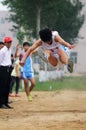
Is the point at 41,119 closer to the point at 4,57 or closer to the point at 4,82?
the point at 4,82

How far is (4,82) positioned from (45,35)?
2799mm

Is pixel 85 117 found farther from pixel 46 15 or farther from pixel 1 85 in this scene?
pixel 46 15

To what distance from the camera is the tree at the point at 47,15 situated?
37938mm

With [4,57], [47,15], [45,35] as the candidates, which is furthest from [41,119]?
[47,15]

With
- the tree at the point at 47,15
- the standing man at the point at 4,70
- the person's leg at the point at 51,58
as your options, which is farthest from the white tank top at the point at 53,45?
the tree at the point at 47,15

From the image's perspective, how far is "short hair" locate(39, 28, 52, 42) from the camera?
1206 cm

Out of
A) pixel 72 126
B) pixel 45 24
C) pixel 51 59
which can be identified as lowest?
pixel 72 126

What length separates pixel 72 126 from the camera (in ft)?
32.9

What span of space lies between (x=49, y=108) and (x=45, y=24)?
3029 cm

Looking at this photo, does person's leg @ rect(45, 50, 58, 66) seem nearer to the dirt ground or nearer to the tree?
the dirt ground

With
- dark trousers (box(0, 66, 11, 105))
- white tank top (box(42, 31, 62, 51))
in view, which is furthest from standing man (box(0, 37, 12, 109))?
white tank top (box(42, 31, 62, 51))

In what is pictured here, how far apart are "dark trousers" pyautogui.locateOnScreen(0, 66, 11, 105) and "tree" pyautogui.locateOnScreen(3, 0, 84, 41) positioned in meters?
22.4

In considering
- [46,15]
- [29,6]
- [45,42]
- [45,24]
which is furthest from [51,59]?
Result: [45,24]

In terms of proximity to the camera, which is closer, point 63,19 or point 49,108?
point 49,108
